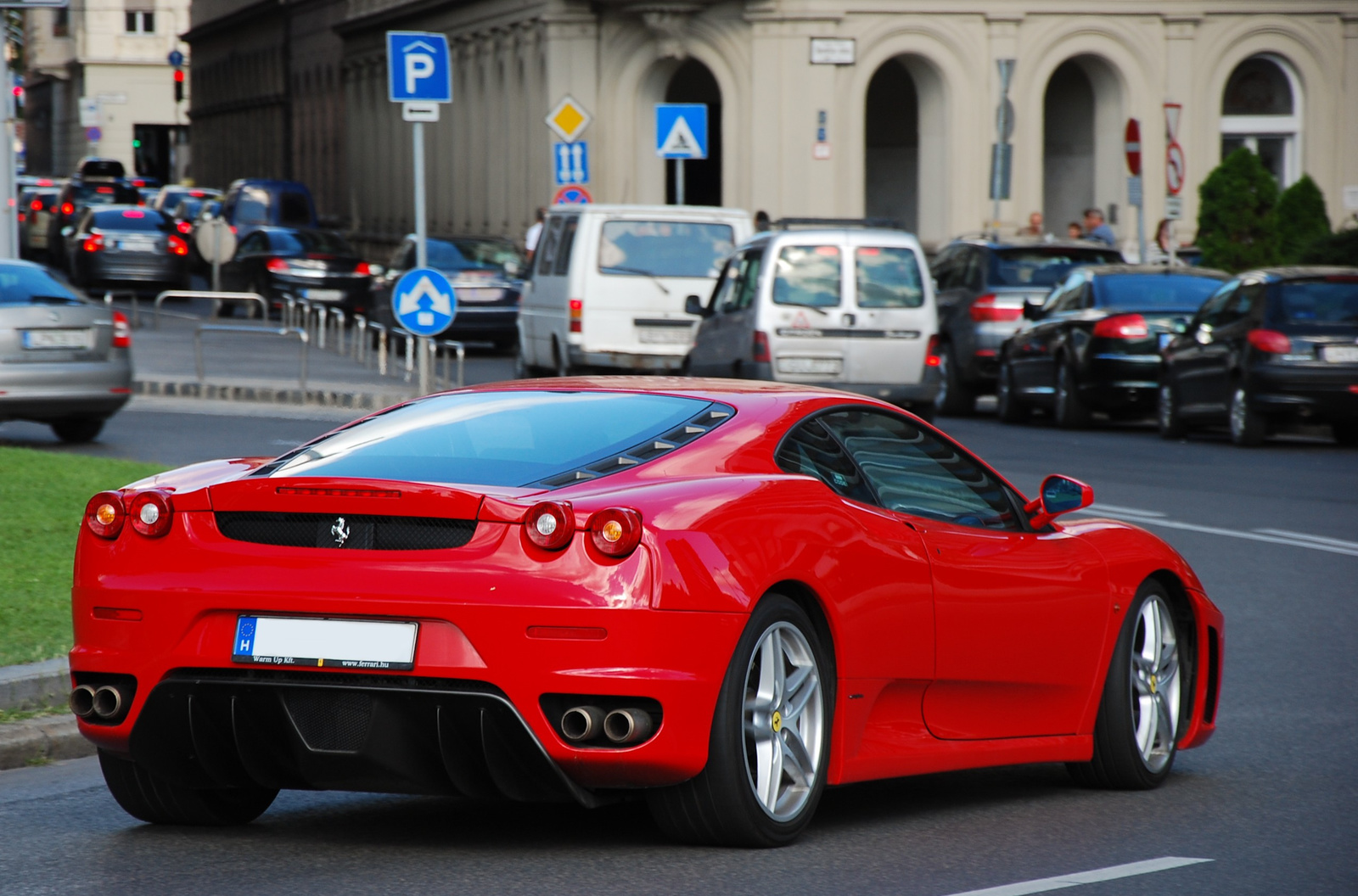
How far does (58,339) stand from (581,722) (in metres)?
14.2

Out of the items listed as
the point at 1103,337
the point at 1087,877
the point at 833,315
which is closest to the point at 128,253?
the point at 1103,337

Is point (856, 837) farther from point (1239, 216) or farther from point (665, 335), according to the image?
point (1239, 216)

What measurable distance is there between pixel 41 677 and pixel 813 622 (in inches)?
120

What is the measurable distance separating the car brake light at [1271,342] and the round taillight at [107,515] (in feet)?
51.7

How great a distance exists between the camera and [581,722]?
5.61 meters

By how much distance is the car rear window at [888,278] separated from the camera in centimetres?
2131

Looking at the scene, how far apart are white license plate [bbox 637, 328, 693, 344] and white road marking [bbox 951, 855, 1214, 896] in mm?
18183

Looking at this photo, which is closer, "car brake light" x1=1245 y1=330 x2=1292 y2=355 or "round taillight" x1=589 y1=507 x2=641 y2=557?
"round taillight" x1=589 y1=507 x2=641 y2=557

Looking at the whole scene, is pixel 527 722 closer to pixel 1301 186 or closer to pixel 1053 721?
pixel 1053 721

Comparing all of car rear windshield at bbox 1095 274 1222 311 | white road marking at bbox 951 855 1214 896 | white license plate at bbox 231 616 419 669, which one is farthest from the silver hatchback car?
white road marking at bbox 951 855 1214 896

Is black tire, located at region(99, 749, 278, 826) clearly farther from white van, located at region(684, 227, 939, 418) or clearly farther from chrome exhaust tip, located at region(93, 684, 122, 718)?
white van, located at region(684, 227, 939, 418)

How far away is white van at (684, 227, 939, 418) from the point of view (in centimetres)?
2098

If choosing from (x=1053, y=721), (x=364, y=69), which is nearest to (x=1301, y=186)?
(x=1053, y=721)

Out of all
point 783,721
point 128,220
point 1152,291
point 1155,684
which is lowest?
point 1155,684
